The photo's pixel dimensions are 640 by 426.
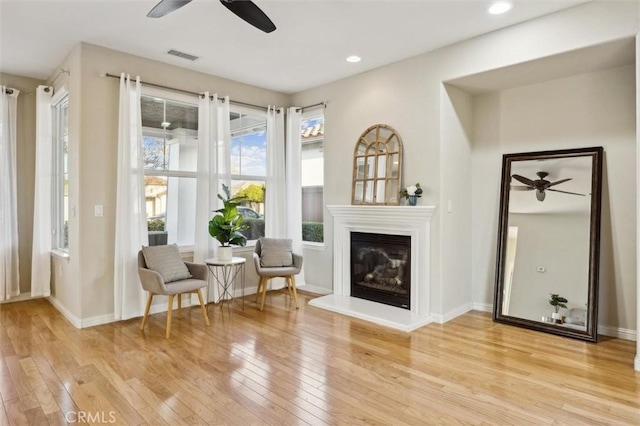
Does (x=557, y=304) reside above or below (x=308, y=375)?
above

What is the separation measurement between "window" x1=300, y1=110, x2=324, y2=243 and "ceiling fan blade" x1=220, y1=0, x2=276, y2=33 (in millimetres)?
2766

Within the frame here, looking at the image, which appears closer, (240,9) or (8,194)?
(240,9)

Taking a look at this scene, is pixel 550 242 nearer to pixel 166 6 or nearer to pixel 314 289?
pixel 314 289

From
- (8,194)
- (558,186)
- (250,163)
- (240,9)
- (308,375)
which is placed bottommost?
(308,375)

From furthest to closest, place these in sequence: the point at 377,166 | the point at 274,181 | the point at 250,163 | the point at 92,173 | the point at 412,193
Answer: the point at 274,181
the point at 250,163
the point at 377,166
the point at 412,193
the point at 92,173

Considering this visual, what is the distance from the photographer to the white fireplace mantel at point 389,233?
4180mm

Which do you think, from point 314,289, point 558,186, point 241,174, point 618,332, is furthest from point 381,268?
point 618,332

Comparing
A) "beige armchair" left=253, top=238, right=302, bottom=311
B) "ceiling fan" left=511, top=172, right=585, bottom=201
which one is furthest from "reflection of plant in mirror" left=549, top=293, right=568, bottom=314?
"beige armchair" left=253, top=238, right=302, bottom=311

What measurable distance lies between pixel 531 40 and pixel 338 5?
171 cm

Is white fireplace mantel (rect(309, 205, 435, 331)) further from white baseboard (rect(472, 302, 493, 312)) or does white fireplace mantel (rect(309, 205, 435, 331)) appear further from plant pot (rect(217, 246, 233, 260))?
plant pot (rect(217, 246, 233, 260))

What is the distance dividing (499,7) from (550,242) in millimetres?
2250

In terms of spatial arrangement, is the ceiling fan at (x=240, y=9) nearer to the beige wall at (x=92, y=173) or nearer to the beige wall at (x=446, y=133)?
the beige wall at (x=92, y=173)

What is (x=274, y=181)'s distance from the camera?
219 inches

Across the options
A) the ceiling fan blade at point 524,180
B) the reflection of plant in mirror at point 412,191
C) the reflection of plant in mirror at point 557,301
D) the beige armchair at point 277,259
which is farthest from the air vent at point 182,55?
the reflection of plant in mirror at point 557,301
